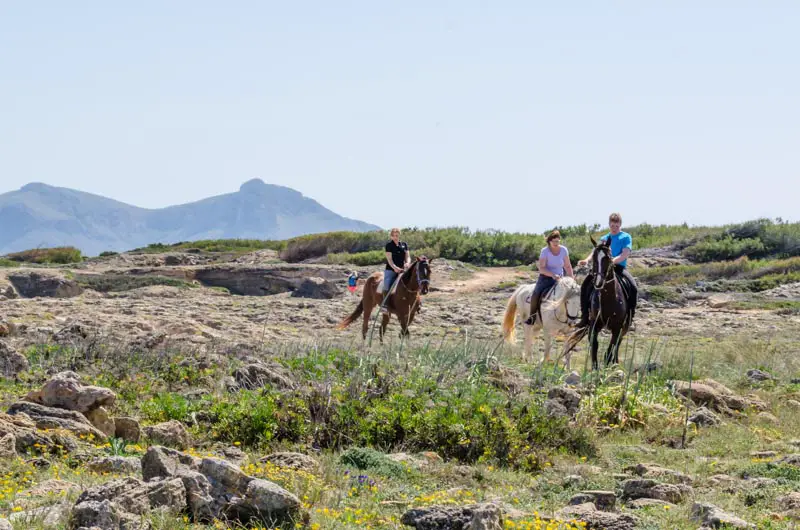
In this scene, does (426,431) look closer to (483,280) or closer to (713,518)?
(713,518)

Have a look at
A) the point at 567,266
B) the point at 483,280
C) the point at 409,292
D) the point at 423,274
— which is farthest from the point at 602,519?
→ the point at 483,280

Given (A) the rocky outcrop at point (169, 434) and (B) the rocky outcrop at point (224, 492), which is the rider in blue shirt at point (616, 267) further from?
(B) the rocky outcrop at point (224, 492)

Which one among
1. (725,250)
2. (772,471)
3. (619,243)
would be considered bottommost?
(772,471)

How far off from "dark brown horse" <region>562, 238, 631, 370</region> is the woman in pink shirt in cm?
122

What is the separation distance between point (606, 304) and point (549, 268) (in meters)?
1.44

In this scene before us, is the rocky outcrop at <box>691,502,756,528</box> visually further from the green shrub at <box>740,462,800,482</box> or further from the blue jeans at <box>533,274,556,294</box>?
the blue jeans at <box>533,274,556,294</box>

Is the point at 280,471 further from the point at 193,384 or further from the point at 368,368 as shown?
the point at 193,384

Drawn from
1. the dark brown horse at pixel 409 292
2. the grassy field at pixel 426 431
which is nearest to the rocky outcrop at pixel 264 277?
the dark brown horse at pixel 409 292

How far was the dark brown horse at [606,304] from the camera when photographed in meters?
13.5

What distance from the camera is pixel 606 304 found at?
1388 centimetres

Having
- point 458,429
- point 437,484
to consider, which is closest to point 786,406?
point 458,429

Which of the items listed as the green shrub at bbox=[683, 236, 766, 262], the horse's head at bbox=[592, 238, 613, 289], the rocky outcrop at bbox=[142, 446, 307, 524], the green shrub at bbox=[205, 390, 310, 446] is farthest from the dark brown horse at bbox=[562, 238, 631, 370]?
the green shrub at bbox=[683, 236, 766, 262]

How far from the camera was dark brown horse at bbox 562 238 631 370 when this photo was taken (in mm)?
13516

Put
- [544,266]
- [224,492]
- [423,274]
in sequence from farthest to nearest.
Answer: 1. [423,274]
2. [544,266]
3. [224,492]
